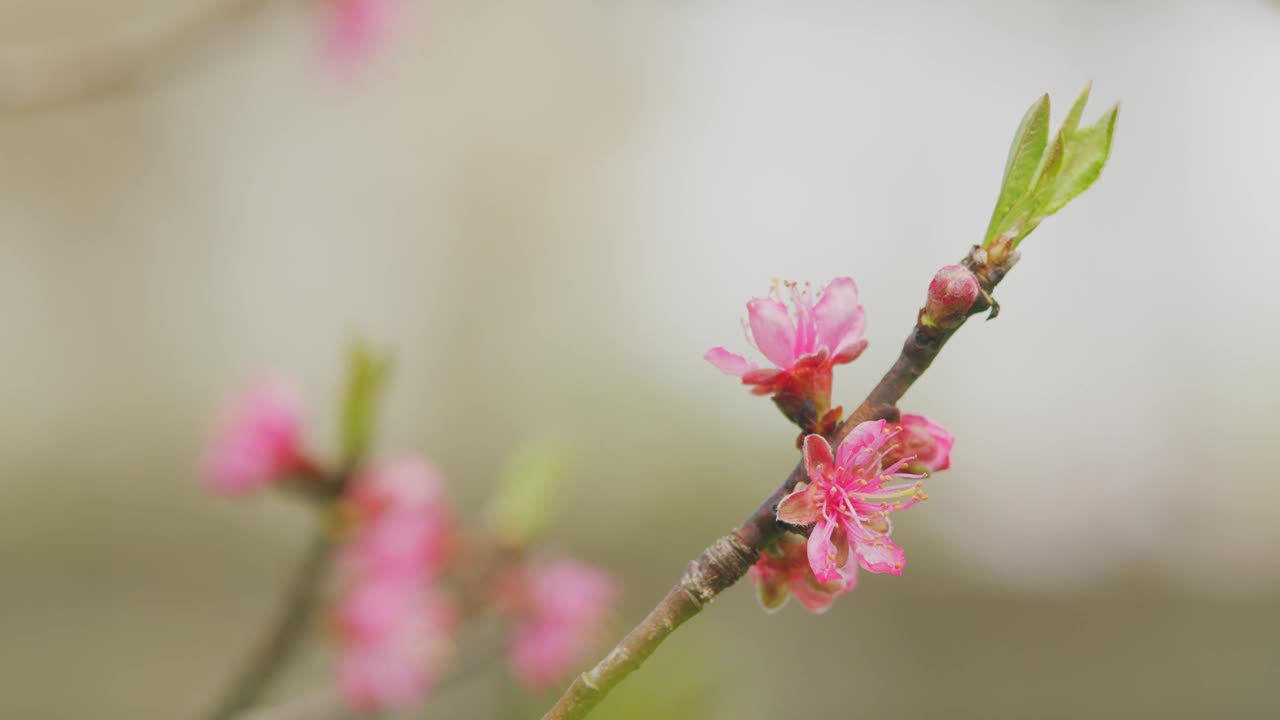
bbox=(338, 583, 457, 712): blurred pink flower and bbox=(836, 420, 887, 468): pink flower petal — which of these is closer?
bbox=(836, 420, 887, 468): pink flower petal

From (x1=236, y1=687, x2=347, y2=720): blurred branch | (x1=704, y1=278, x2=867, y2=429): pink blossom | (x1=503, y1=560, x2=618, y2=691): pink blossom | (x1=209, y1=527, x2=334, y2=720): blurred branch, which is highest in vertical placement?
(x1=704, y1=278, x2=867, y2=429): pink blossom

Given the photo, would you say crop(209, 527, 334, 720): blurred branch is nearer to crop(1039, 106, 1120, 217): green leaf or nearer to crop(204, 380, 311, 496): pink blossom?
crop(204, 380, 311, 496): pink blossom

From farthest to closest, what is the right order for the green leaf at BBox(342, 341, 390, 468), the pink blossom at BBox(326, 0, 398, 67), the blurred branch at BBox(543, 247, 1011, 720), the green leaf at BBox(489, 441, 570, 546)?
the pink blossom at BBox(326, 0, 398, 67) → the green leaf at BBox(489, 441, 570, 546) → the green leaf at BBox(342, 341, 390, 468) → the blurred branch at BBox(543, 247, 1011, 720)

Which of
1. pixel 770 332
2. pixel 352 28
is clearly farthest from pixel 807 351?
pixel 352 28

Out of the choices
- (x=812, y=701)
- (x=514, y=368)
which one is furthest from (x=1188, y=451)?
(x=514, y=368)

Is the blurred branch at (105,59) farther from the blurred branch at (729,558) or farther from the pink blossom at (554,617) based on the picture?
the blurred branch at (729,558)

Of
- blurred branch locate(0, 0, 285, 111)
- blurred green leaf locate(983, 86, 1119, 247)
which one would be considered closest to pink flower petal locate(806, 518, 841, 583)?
blurred green leaf locate(983, 86, 1119, 247)

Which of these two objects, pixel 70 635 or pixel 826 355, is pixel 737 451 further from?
pixel 826 355

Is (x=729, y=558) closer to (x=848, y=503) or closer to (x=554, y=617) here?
(x=848, y=503)
